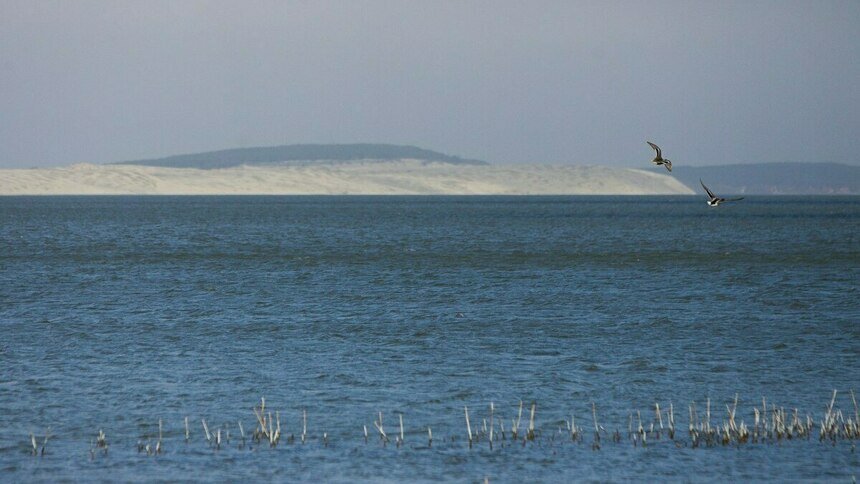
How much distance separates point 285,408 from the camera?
974 inches

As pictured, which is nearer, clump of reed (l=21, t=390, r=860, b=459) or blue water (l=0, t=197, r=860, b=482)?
blue water (l=0, t=197, r=860, b=482)

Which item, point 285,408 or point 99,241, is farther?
point 99,241

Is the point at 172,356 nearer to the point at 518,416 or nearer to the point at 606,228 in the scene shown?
the point at 518,416

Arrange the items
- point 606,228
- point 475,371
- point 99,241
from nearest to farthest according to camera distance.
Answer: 1. point 475,371
2. point 99,241
3. point 606,228

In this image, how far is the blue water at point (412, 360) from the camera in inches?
805

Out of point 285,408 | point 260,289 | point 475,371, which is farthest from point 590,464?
point 260,289

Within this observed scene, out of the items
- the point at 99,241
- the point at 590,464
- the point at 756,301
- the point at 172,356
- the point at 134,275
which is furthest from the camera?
the point at 99,241

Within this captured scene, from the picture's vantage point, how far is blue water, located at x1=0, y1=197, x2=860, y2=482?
2044 centimetres

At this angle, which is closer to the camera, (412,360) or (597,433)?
(597,433)

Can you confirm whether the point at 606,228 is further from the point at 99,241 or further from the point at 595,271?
the point at 595,271

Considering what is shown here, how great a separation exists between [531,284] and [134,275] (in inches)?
789

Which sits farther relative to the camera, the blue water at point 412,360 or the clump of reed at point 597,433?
the clump of reed at point 597,433

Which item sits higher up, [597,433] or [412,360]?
[597,433]

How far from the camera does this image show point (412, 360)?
31.2 meters
